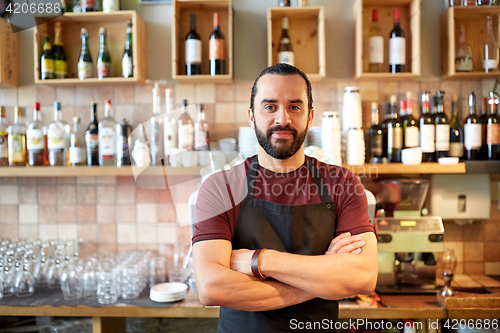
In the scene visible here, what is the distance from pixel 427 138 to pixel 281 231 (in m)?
1.23

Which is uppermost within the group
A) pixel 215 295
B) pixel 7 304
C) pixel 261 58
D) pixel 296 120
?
pixel 261 58

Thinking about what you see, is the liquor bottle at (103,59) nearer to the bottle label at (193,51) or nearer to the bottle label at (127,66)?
the bottle label at (127,66)

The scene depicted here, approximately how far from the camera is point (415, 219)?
196cm

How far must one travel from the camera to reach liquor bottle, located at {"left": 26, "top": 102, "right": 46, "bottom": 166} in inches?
83.4

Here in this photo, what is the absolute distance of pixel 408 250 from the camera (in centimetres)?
194

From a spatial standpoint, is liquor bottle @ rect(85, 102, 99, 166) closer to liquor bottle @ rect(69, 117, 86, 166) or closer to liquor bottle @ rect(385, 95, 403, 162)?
liquor bottle @ rect(69, 117, 86, 166)

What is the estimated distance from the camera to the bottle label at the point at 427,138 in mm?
2041

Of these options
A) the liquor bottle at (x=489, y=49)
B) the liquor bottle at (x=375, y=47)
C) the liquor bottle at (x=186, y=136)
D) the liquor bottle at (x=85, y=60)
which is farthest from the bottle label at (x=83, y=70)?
the liquor bottle at (x=489, y=49)

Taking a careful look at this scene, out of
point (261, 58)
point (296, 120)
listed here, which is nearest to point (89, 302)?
point (296, 120)

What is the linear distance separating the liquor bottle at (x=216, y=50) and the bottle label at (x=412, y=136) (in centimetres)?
107

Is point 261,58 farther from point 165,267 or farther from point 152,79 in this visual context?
point 165,267

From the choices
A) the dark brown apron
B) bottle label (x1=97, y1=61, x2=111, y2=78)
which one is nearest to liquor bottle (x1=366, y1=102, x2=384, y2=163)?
the dark brown apron

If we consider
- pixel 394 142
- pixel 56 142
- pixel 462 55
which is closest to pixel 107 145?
pixel 56 142

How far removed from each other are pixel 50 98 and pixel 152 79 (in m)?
0.65
